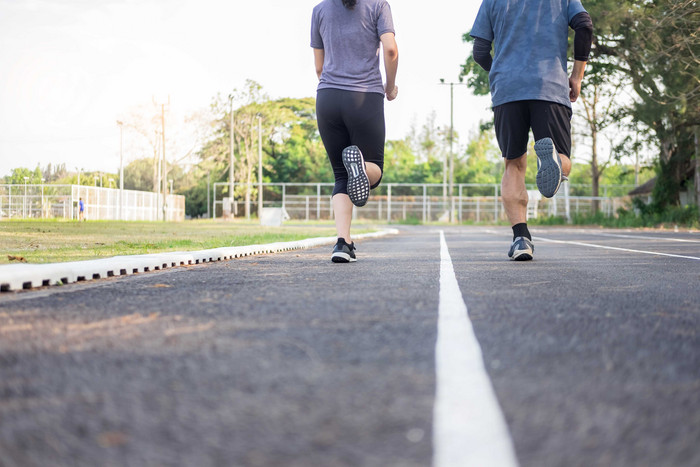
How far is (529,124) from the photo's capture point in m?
6.78

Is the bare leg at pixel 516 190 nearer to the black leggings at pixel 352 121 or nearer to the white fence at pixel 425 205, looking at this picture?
the black leggings at pixel 352 121

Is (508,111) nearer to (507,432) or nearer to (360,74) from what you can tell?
(360,74)

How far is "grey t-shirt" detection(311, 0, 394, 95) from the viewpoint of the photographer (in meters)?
6.62

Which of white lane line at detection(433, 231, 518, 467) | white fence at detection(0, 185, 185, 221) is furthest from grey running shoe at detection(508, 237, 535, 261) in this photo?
white fence at detection(0, 185, 185, 221)

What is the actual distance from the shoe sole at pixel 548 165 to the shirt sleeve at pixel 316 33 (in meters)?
2.22

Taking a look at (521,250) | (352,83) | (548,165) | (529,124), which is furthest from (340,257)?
(529,124)

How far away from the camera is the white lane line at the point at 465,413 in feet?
4.53

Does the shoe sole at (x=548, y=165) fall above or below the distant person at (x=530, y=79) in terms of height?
below

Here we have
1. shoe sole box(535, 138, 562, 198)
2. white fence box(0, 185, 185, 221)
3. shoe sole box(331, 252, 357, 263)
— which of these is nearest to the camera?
shoe sole box(535, 138, 562, 198)

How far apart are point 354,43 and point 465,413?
5436 millimetres

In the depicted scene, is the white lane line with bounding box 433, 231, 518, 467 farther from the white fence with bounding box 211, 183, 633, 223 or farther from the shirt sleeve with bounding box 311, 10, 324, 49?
the white fence with bounding box 211, 183, 633, 223

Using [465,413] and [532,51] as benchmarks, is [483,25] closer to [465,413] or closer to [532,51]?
[532,51]

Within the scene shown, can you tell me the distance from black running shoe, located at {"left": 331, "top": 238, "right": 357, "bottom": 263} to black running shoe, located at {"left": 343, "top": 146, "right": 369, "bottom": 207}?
0.42 metres

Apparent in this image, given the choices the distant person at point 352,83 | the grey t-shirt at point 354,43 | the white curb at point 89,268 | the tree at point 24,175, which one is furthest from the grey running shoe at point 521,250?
the tree at point 24,175
